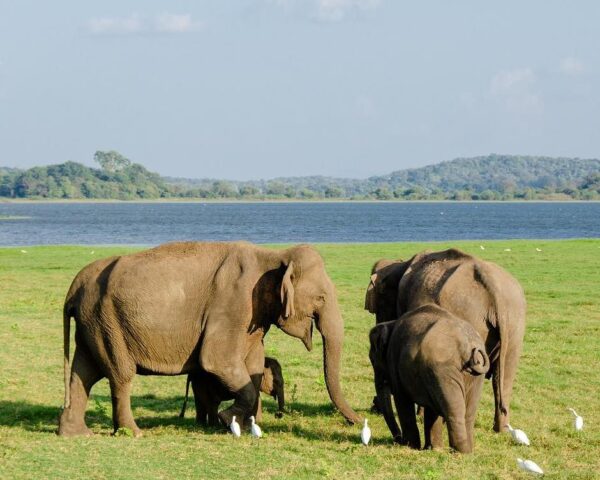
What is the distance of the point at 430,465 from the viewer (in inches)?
384

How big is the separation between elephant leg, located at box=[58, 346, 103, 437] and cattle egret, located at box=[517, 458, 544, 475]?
470cm

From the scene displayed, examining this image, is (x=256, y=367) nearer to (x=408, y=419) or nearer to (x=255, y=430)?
(x=255, y=430)

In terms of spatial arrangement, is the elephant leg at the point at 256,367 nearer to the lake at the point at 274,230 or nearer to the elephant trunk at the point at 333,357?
the elephant trunk at the point at 333,357

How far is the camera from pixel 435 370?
9.79m

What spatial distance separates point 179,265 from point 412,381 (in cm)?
307

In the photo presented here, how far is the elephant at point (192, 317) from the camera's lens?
1128 cm

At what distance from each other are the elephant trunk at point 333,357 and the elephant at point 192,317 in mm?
11

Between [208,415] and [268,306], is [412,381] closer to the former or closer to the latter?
[268,306]

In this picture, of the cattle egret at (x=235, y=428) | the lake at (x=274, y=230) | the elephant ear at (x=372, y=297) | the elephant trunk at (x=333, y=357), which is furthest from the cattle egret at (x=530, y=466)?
the lake at (x=274, y=230)

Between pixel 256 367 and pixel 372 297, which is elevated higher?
pixel 372 297

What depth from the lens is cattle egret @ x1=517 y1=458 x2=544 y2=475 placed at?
9.35m

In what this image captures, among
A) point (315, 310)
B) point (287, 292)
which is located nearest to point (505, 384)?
point (315, 310)

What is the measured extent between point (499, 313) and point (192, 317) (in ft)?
10.9

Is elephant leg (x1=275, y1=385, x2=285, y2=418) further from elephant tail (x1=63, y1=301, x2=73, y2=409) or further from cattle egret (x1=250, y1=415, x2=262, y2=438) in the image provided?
elephant tail (x1=63, y1=301, x2=73, y2=409)
